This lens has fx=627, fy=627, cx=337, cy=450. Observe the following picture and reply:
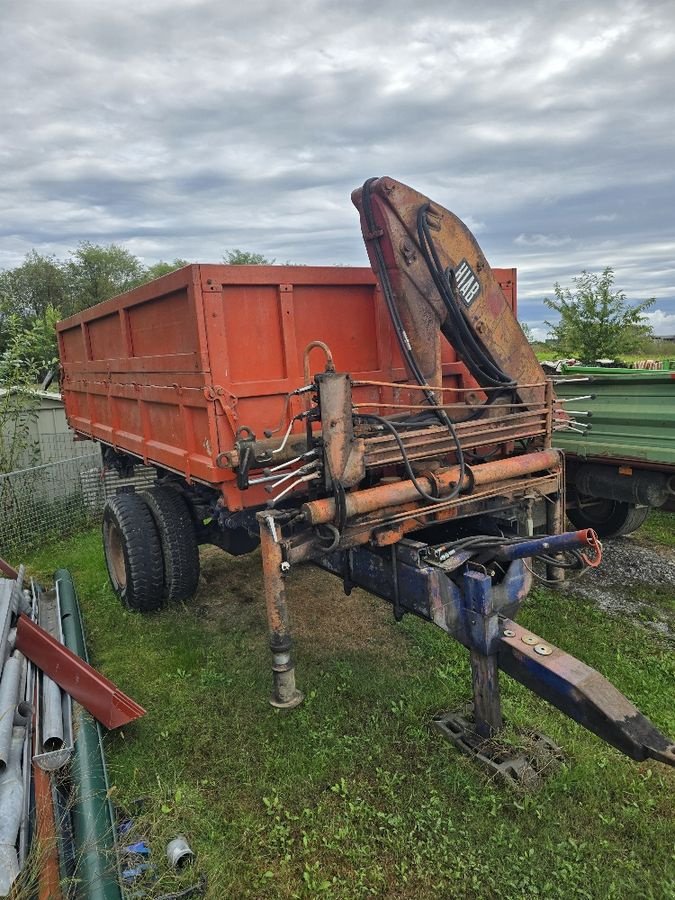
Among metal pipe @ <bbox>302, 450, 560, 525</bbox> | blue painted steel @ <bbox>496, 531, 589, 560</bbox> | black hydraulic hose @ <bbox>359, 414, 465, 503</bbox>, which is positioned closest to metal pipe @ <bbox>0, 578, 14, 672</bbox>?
metal pipe @ <bbox>302, 450, 560, 525</bbox>

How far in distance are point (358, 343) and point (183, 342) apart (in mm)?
1082

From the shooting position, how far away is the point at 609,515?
583 centimetres

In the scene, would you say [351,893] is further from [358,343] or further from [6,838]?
[358,343]

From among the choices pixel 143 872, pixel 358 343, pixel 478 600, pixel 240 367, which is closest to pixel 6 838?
pixel 143 872

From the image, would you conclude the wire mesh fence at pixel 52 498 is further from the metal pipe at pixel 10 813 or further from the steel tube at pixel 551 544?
the steel tube at pixel 551 544

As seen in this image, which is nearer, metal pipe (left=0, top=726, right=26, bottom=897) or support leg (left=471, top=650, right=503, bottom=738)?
metal pipe (left=0, top=726, right=26, bottom=897)

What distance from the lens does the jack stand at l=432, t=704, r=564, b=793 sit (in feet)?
9.30

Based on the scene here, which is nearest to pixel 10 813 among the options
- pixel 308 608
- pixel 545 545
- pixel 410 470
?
pixel 410 470

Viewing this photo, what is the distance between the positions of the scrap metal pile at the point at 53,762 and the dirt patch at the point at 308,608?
1160mm

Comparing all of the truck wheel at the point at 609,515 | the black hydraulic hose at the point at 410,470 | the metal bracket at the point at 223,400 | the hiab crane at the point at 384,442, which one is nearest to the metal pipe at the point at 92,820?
the hiab crane at the point at 384,442

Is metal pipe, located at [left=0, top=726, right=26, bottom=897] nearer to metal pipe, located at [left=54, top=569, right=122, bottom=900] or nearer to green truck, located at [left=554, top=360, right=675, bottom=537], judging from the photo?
metal pipe, located at [left=54, top=569, right=122, bottom=900]

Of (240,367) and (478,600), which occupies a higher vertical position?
(240,367)

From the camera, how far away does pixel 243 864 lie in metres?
2.54

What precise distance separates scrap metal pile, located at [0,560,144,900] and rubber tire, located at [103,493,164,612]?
21.2 inches
